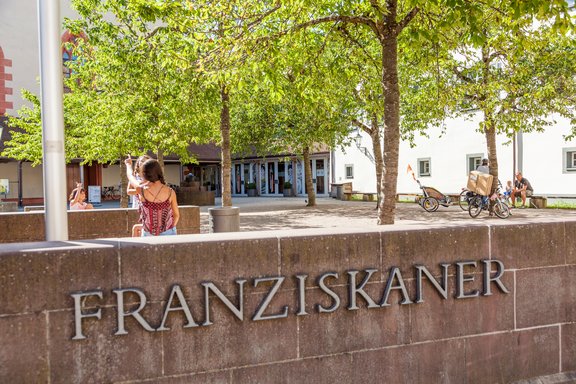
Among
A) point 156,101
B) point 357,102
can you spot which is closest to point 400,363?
point 156,101

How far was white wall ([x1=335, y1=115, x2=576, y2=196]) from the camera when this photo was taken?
958 inches

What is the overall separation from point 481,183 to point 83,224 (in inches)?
480

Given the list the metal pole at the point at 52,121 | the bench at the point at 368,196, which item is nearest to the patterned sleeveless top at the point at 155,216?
the metal pole at the point at 52,121

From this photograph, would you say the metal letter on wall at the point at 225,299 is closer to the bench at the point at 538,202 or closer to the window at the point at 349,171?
the bench at the point at 538,202

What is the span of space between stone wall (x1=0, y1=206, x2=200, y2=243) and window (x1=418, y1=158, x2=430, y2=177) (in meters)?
22.1

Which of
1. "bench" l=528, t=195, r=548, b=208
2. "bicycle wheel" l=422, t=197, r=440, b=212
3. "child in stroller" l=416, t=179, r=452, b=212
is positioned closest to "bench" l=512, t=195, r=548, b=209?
"bench" l=528, t=195, r=548, b=208

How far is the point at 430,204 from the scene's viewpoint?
2206 cm

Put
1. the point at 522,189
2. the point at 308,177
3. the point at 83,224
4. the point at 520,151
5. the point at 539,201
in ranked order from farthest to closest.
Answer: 1. the point at 308,177
2. the point at 520,151
3. the point at 522,189
4. the point at 539,201
5. the point at 83,224

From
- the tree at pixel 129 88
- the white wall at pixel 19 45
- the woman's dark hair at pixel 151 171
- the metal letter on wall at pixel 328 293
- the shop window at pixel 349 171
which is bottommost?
the metal letter on wall at pixel 328 293

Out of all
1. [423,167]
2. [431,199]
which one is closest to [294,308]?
[431,199]

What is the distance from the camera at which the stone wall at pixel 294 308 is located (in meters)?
3.54

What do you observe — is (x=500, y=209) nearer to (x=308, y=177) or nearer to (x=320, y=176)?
(x=308, y=177)

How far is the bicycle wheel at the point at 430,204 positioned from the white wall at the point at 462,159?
10.2 ft

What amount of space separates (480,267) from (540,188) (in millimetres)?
22465
